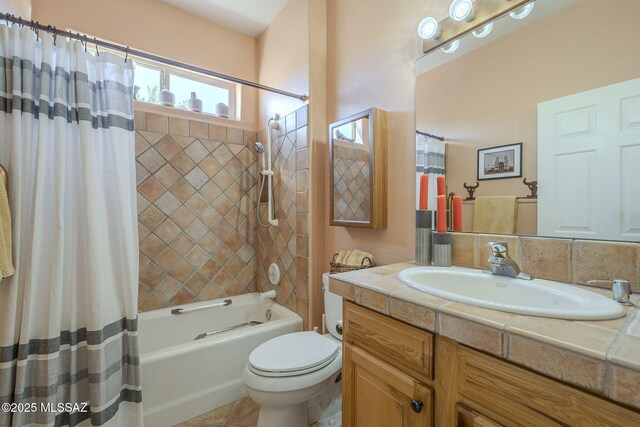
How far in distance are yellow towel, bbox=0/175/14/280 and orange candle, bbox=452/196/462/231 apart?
1.83 m

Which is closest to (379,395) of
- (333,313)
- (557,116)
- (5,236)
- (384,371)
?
(384,371)

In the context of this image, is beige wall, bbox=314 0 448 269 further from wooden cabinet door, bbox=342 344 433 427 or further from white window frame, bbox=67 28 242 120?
white window frame, bbox=67 28 242 120

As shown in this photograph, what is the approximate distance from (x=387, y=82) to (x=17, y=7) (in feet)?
6.70

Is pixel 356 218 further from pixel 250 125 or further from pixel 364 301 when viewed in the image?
pixel 250 125

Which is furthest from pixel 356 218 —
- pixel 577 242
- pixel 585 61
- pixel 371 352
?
pixel 585 61

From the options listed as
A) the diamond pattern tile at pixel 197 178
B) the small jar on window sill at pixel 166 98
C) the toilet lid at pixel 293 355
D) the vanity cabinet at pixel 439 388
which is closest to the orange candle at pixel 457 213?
the vanity cabinet at pixel 439 388

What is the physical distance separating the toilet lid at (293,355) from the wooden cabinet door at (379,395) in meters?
0.33

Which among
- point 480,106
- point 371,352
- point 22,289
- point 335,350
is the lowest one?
point 335,350

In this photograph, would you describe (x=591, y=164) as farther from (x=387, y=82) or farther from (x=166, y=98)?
(x=166, y=98)

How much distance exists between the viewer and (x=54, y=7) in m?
1.82

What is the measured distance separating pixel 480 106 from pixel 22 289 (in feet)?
6.75

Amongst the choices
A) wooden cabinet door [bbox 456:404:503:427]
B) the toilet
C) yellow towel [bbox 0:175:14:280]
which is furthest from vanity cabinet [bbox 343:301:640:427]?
yellow towel [bbox 0:175:14:280]

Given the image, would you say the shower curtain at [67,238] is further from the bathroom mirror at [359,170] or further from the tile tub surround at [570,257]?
the tile tub surround at [570,257]

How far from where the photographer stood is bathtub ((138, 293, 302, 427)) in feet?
4.90
